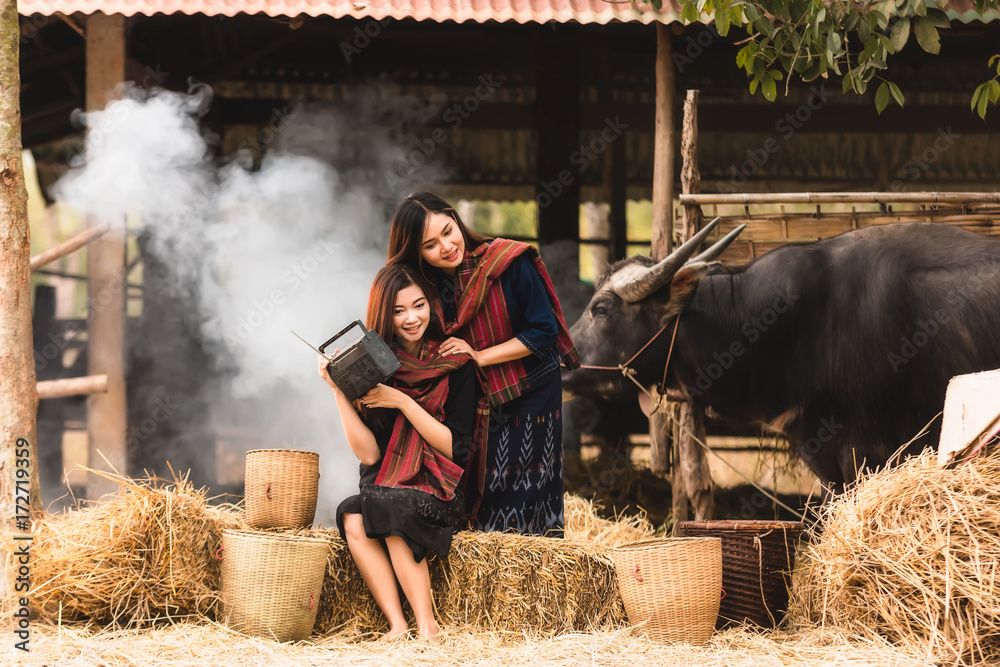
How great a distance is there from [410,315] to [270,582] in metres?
1.20

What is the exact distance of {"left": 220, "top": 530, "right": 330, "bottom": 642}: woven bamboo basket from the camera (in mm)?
3488

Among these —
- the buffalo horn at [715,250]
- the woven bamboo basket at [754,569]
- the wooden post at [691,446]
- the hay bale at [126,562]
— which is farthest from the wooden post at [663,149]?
the hay bale at [126,562]

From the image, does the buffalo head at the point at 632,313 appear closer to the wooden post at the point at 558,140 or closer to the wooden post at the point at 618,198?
the wooden post at the point at 558,140

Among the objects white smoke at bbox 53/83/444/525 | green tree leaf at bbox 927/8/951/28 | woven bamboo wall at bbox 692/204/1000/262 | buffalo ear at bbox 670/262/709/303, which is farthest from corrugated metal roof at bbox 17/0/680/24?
green tree leaf at bbox 927/8/951/28

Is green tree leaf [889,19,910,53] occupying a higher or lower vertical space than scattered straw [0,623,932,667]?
higher

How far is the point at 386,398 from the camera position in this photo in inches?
145

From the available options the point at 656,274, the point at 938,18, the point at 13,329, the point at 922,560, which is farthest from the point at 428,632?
the point at 938,18

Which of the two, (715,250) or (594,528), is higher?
(715,250)

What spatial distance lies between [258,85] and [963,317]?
6.22 metres

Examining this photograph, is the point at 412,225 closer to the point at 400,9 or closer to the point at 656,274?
the point at 656,274

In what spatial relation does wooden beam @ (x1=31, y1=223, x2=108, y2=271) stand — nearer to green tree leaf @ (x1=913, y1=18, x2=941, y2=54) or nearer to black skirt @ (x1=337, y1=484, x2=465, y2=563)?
black skirt @ (x1=337, y1=484, x2=465, y2=563)

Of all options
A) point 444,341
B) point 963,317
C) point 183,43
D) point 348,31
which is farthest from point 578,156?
point 444,341

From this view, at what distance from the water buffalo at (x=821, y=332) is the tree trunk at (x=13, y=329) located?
3.06m

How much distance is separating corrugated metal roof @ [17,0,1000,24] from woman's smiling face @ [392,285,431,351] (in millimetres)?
2897
